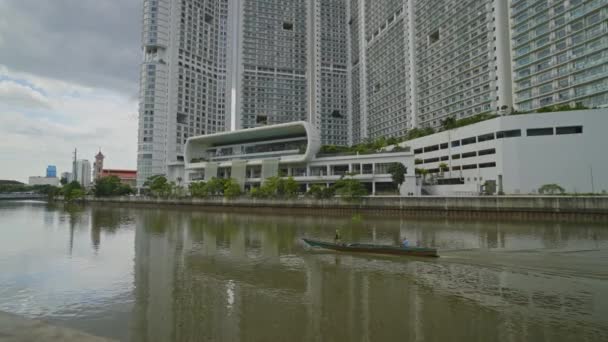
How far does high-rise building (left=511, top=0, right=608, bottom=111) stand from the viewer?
2463 inches

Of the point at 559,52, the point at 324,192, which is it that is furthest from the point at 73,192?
the point at 559,52

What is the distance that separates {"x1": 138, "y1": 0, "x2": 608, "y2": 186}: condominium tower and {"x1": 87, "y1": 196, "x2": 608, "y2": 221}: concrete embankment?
31.6 meters

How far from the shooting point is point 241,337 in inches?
447

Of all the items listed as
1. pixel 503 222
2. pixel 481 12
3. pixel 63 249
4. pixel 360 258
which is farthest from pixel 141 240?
pixel 481 12

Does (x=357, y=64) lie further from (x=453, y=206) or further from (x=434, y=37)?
(x=453, y=206)

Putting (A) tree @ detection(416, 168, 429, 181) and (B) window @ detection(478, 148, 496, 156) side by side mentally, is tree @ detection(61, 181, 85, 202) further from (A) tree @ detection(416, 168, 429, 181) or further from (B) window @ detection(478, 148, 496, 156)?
(B) window @ detection(478, 148, 496, 156)

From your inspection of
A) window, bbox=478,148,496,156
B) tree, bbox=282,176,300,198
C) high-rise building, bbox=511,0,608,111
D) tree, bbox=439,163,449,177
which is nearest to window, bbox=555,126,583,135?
window, bbox=478,148,496,156

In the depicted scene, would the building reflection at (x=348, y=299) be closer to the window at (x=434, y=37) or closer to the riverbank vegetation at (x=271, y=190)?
the riverbank vegetation at (x=271, y=190)

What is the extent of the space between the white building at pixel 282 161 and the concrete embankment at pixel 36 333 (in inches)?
2482

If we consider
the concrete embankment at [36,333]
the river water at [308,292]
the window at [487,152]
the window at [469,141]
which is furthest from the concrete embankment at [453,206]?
the concrete embankment at [36,333]

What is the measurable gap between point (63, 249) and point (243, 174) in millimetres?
59666

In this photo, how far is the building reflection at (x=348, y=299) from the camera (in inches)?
465

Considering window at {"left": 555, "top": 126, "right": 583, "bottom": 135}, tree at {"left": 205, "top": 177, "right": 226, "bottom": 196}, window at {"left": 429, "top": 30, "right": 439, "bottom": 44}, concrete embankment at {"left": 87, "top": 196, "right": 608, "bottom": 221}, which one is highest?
window at {"left": 429, "top": 30, "right": 439, "bottom": 44}

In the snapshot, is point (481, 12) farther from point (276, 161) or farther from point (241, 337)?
point (241, 337)
